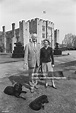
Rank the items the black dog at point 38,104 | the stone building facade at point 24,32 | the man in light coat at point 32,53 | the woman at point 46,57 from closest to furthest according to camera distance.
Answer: the black dog at point 38,104 < the man in light coat at point 32,53 < the woman at point 46,57 < the stone building facade at point 24,32

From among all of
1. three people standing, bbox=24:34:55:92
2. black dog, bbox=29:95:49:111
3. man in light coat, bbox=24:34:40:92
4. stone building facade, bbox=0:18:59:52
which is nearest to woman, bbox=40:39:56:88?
three people standing, bbox=24:34:55:92

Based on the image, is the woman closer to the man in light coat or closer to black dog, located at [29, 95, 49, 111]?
the man in light coat

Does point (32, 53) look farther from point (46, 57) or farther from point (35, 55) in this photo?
point (46, 57)

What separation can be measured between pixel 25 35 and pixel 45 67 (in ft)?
103

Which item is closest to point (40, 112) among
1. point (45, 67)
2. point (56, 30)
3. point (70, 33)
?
point (45, 67)

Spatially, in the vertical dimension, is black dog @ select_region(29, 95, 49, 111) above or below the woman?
below

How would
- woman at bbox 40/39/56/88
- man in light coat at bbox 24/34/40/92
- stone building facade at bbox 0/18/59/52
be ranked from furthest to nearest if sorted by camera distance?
stone building facade at bbox 0/18/59/52 → woman at bbox 40/39/56/88 → man in light coat at bbox 24/34/40/92

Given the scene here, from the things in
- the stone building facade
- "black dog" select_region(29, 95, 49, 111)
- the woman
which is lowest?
"black dog" select_region(29, 95, 49, 111)

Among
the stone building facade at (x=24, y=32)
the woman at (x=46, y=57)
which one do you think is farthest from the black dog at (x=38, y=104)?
the stone building facade at (x=24, y=32)

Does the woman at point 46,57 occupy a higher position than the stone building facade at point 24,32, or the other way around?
the stone building facade at point 24,32

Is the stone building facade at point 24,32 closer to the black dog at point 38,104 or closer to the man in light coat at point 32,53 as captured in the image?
the man in light coat at point 32,53

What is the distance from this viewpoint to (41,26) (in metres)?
36.3

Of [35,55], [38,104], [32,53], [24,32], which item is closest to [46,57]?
[35,55]

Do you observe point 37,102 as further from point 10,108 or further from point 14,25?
point 14,25
